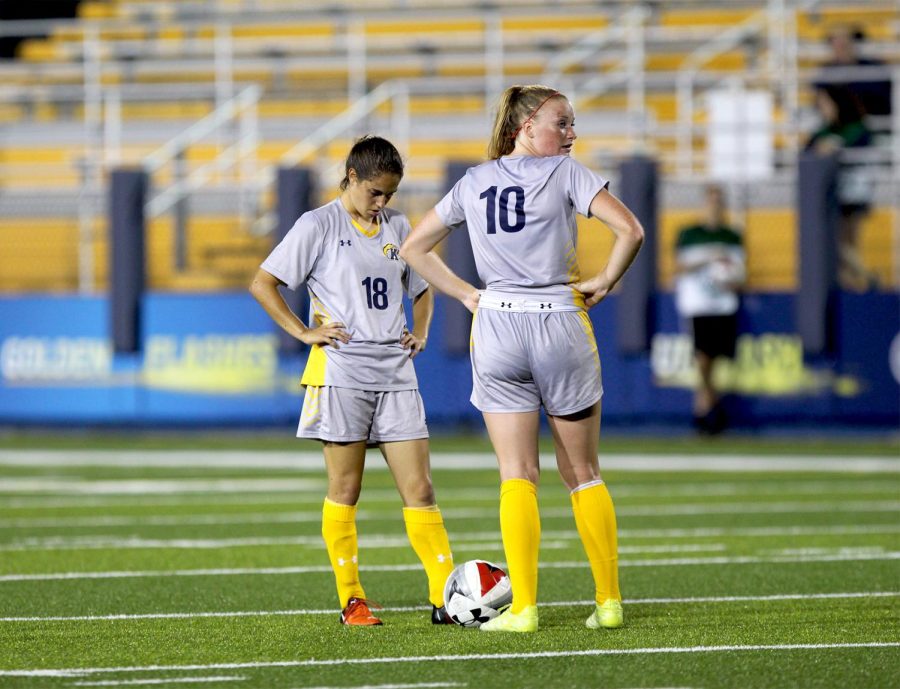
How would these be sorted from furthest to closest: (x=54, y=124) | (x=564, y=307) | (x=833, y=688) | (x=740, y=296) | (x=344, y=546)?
(x=54, y=124)
(x=740, y=296)
(x=344, y=546)
(x=564, y=307)
(x=833, y=688)

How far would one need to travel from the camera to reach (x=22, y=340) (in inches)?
730

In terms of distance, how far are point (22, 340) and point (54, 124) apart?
18.2 ft

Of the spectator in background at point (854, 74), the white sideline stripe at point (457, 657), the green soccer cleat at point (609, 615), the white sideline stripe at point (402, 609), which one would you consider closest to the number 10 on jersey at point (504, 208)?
the green soccer cleat at point (609, 615)

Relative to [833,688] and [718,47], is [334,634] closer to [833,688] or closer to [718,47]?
[833,688]

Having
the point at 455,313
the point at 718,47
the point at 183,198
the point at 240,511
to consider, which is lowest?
the point at 240,511

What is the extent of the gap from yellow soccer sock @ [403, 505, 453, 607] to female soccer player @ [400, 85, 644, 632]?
42 centimetres

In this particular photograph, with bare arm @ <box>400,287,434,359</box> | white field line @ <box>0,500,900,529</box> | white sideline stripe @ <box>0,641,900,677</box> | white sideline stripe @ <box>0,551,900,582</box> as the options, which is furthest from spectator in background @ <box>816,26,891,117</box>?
white sideline stripe @ <box>0,641,900,677</box>

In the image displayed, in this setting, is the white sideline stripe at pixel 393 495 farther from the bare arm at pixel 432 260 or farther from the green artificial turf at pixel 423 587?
the bare arm at pixel 432 260

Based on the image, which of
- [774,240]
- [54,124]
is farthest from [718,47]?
[54,124]

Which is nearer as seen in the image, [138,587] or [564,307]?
[564,307]

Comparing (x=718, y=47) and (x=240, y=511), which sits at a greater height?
(x=718, y=47)

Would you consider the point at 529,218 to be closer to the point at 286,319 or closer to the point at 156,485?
the point at 286,319

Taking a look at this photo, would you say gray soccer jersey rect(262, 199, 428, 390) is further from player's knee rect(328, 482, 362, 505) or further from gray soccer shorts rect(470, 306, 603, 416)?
gray soccer shorts rect(470, 306, 603, 416)

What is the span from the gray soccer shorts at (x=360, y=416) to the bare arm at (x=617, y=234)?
0.99 metres
